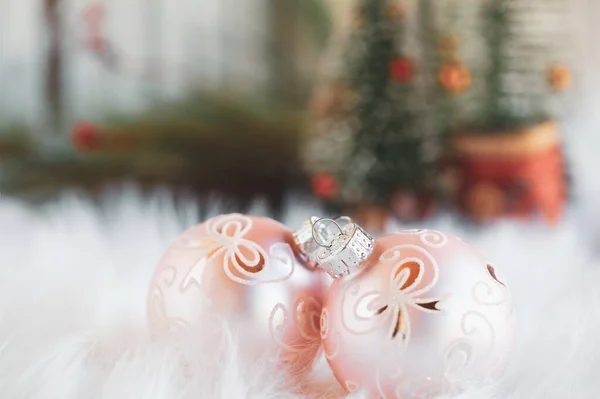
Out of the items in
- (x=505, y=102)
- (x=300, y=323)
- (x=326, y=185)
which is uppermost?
(x=505, y=102)

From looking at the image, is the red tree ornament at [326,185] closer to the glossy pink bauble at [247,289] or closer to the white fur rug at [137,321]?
the white fur rug at [137,321]

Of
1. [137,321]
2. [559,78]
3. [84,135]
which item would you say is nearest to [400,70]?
[559,78]

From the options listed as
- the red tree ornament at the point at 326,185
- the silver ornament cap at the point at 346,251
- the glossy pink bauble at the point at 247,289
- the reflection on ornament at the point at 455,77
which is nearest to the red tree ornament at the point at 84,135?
the red tree ornament at the point at 326,185

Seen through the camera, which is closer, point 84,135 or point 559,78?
point 559,78

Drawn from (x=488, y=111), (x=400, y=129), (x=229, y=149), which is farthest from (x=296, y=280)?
(x=229, y=149)

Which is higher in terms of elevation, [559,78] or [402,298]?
[559,78]

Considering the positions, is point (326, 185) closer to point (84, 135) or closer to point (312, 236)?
point (84, 135)

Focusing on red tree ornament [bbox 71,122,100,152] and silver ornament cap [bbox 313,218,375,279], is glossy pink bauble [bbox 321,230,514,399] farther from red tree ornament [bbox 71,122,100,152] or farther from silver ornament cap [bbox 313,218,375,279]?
red tree ornament [bbox 71,122,100,152]

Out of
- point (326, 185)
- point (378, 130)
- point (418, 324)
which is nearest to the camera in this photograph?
point (418, 324)
